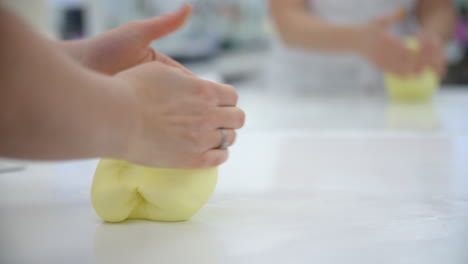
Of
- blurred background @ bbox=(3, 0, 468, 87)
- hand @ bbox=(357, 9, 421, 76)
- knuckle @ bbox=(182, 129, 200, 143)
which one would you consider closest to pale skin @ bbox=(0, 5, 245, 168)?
knuckle @ bbox=(182, 129, 200, 143)

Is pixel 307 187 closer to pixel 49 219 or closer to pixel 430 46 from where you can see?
pixel 49 219

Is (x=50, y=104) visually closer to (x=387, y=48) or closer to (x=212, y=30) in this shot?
(x=387, y=48)

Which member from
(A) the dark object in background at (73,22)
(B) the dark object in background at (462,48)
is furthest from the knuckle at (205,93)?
(A) the dark object in background at (73,22)

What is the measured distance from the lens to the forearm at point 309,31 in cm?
180

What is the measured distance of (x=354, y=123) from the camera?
149cm

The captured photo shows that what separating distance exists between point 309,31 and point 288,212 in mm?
1271

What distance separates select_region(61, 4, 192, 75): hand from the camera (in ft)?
2.09

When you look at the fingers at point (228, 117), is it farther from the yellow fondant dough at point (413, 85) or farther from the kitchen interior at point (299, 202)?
the yellow fondant dough at point (413, 85)

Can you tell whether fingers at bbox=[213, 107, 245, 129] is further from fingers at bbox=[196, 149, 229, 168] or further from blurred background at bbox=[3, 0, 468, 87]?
blurred background at bbox=[3, 0, 468, 87]

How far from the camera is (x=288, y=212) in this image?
687 millimetres

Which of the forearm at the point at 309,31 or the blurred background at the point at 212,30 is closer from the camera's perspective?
the forearm at the point at 309,31

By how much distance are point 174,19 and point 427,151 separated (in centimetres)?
70

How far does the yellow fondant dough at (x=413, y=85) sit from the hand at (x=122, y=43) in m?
1.38

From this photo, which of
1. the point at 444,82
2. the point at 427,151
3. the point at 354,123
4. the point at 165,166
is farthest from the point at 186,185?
the point at 444,82
